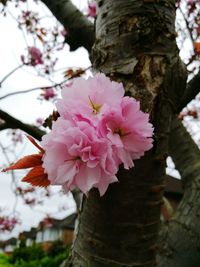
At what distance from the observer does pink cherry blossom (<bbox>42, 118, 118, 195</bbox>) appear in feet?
2.28

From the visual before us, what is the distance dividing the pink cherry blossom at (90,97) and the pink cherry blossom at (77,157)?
0.11 feet

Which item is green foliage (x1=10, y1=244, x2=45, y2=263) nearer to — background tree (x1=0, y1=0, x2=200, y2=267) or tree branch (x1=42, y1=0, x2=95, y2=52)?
tree branch (x1=42, y1=0, x2=95, y2=52)

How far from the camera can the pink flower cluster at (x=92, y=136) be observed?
70 centimetres

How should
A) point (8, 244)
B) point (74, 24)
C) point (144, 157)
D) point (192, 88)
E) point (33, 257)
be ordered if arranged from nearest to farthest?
point (144, 157) < point (192, 88) < point (74, 24) < point (33, 257) < point (8, 244)

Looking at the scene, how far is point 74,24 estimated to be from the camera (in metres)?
2.45

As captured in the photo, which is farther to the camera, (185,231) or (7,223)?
(7,223)

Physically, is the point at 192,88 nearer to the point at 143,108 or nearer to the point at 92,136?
the point at 143,108

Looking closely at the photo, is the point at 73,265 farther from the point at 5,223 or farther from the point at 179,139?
the point at 5,223

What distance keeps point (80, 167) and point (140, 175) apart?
0.25 metres

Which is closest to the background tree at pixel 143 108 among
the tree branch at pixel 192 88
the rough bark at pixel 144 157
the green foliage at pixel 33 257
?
the rough bark at pixel 144 157

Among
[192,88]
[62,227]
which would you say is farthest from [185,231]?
[62,227]

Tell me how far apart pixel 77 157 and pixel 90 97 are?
0.48 feet

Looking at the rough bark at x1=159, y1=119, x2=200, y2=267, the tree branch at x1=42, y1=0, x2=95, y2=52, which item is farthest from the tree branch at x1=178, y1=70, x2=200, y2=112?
the tree branch at x1=42, y1=0, x2=95, y2=52

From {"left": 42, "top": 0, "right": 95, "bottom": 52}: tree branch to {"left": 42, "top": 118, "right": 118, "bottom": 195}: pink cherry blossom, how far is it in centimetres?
179
